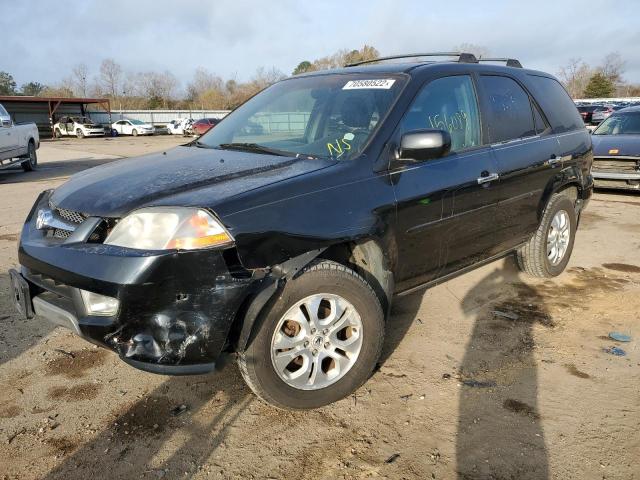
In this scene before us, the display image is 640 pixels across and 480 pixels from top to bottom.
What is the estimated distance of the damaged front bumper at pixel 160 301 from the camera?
2.27 metres

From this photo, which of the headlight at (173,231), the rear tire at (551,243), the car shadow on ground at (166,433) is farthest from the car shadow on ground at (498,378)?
the headlight at (173,231)

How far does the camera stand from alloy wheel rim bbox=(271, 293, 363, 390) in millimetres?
2611

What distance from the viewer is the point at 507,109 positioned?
4.00 m

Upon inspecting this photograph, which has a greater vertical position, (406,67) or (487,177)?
(406,67)

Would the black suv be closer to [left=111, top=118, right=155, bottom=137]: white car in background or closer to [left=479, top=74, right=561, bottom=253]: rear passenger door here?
[left=479, top=74, right=561, bottom=253]: rear passenger door

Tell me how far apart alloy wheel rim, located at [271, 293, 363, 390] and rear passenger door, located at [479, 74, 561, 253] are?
5.19 feet

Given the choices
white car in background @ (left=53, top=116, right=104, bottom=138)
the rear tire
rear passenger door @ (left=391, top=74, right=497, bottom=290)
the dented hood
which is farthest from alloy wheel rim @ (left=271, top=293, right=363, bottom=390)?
white car in background @ (left=53, top=116, right=104, bottom=138)

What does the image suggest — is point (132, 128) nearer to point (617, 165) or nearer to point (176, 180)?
point (617, 165)

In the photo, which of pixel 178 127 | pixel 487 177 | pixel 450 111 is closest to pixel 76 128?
pixel 178 127

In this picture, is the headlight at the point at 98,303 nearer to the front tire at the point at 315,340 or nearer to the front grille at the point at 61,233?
the front grille at the point at 61,233

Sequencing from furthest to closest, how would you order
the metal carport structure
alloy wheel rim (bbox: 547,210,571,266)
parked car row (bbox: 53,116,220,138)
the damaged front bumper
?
1. the metal carport structure
2. parked car row (bbox: 53,116,220,138)
3. alloy wheel rim (bbox: 547,210,571,266)
4. the damaged front bumper

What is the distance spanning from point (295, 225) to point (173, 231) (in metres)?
0.58

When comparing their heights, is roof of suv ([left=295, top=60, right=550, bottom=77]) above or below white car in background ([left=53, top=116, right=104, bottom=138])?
above

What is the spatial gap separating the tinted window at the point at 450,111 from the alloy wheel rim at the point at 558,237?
1.51 meters
